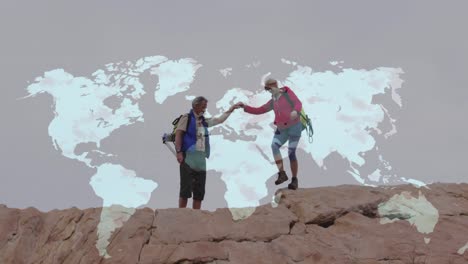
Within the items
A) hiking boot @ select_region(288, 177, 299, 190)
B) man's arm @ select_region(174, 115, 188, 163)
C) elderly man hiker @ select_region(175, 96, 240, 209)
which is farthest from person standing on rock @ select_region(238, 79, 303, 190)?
man's arm @ select_region(174, 115, 188, 163)

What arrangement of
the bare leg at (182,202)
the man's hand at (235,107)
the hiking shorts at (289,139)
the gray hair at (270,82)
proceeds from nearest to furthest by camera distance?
1. the bare leg at (182,202)
2. the hiking shorts at (289,139)
3. the gray hair at (270,82)
4. the man's hand at (235,107)

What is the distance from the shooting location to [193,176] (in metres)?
10.9


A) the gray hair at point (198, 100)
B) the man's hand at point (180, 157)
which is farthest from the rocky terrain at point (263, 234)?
the gray hair at point (198, 100)

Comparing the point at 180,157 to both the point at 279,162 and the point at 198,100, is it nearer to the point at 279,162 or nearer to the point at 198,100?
the point at 198,100

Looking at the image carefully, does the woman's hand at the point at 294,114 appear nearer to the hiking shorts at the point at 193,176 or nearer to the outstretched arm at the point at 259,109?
the outstretched arm at the point at 259,109

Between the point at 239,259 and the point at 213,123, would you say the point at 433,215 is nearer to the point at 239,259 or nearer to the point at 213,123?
the point at 239,259

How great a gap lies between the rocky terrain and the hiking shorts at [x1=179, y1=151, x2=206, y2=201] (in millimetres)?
1053

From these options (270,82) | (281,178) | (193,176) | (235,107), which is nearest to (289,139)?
(281,178)

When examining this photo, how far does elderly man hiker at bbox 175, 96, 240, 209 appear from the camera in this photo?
10742mm

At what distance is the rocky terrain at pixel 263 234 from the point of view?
8.86 m

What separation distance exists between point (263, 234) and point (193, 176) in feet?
7.31

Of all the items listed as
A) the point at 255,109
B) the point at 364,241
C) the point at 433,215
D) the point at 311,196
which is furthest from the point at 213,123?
the point at 433,215

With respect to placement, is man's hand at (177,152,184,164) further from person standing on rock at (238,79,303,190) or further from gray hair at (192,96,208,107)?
person standing on rock at (238,79,303,190)

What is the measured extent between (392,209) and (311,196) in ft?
5.42
